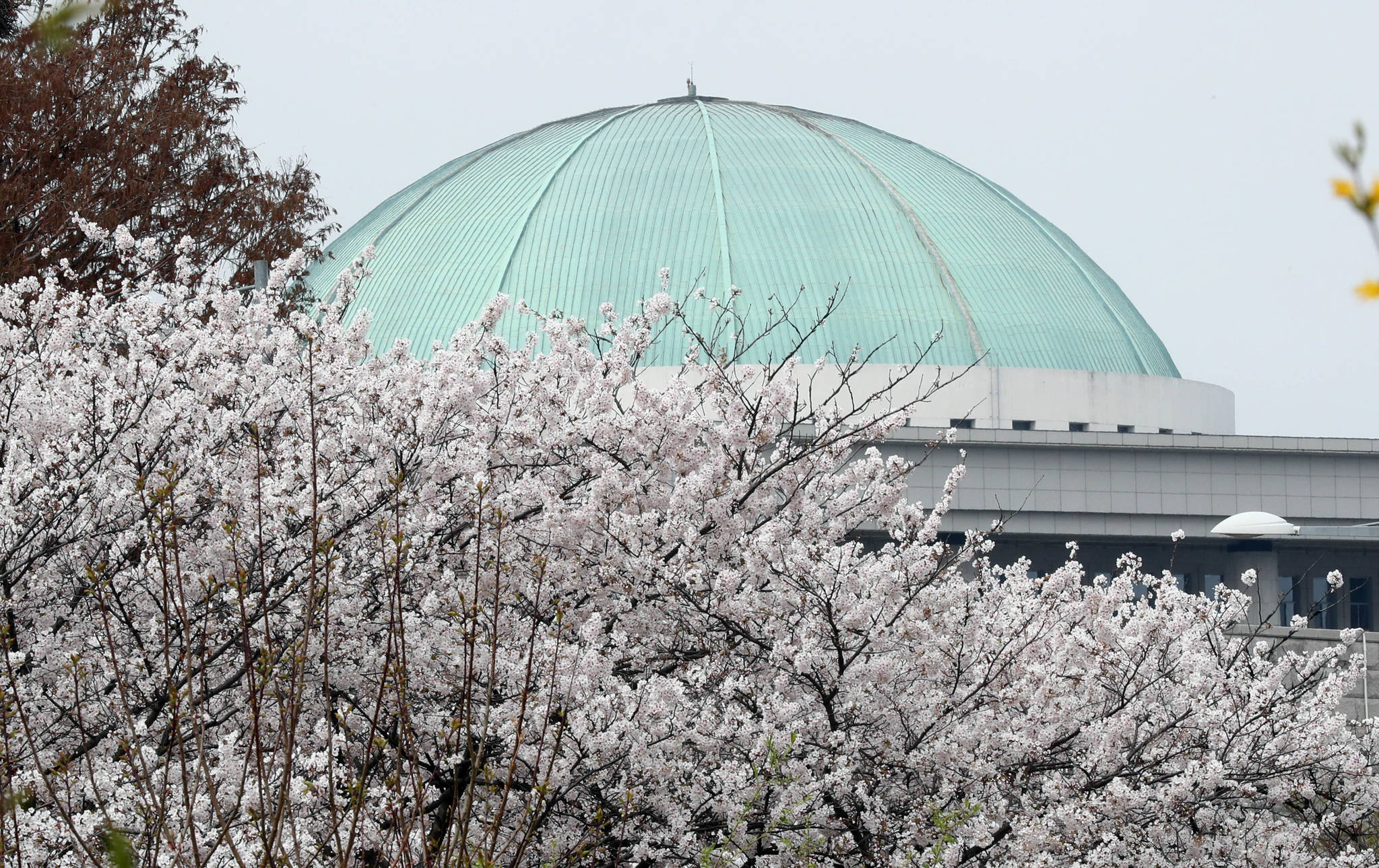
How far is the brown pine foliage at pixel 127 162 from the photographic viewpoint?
17375mm

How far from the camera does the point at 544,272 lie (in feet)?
111

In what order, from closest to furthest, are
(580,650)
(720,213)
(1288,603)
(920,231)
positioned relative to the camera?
(580,650) < (720,213) < (1288,603) < (920,231)

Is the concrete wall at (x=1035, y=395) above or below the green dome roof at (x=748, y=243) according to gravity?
below

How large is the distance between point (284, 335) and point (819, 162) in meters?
28.7

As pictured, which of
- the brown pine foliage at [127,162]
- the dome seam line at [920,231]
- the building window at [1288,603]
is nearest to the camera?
the brown pine foliage at [127,162]

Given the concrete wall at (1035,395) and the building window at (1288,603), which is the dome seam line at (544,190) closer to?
the concrete wall at (1035,395)

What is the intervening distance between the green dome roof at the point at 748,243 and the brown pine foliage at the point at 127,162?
40.6 ft

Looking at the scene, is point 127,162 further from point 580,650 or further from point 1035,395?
point 1035,395

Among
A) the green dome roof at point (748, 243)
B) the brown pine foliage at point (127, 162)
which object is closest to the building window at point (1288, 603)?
the green dome roof at point (748, 243)

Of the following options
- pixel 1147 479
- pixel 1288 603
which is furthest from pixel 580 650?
pixel 1288 603

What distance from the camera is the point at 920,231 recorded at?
117 ft

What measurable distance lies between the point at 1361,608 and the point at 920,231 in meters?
15.3

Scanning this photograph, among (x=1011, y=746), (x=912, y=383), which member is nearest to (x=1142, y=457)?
(x=912, y=383)

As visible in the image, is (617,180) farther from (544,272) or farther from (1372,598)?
(1372,598)
